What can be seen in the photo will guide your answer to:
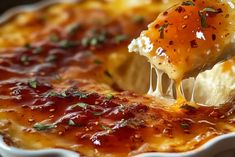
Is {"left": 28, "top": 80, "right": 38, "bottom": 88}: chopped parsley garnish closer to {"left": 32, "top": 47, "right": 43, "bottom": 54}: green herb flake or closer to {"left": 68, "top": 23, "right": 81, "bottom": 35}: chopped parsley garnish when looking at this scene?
{"left": 32, "top": 47, "right": 43, "bottom": 54}: green herb flake

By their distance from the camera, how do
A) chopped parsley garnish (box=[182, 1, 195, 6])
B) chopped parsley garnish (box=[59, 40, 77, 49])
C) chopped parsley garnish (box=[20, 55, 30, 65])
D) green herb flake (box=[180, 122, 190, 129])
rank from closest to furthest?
green herb flake (box=[180, 122, 190, 129]), chopped parsley garnish (box=[182, 1, 195, 6]), chopped parsley garnish (box=[20, 55, 30, 65]), chopped parsley garnish (box=[59, 40, 77, 49])

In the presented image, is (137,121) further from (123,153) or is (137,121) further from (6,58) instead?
(6,58)

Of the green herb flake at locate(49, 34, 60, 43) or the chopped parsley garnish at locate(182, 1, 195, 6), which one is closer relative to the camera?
the chopped parsley garnish at locate(182, 1, 195, 6)

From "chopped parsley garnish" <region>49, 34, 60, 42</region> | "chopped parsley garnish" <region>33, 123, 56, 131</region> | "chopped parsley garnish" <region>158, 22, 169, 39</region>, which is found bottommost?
"chopped parsley garnish" <region>33, 123, 56, 131</region>

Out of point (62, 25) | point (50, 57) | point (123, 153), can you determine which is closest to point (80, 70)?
point (50, 57)

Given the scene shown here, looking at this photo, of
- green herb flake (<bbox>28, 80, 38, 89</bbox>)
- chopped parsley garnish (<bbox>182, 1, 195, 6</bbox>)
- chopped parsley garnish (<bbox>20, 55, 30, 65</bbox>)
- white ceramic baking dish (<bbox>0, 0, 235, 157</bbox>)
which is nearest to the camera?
white ceramic baking dish (<bbox>0, 0, 235, 157</bbox>)

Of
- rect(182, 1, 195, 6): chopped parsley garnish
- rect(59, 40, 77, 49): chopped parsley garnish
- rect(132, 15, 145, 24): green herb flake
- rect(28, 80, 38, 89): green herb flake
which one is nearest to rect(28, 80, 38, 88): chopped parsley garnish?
rect(28, 80, 38, 89): green herb flake

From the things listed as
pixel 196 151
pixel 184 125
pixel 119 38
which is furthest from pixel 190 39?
pixel 119 38

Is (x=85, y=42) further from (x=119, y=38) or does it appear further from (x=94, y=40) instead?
(x=119, y=38)

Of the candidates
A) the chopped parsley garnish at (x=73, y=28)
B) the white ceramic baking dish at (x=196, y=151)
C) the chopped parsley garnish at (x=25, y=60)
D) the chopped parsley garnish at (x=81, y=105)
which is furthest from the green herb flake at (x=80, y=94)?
the chopped parsley garnish at (x=73, y=28)
